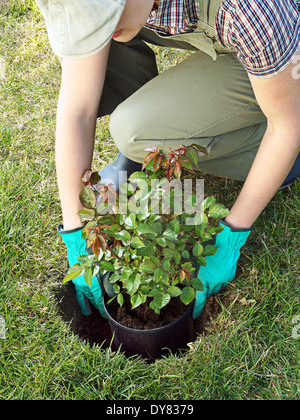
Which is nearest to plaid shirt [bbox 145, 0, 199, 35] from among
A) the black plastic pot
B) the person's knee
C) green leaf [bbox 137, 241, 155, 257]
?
the person's knee

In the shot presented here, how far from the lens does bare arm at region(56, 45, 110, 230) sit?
1656 mm

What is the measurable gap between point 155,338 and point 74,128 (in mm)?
787

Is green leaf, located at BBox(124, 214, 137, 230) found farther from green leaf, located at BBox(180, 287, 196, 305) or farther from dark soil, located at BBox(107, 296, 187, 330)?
dark soil, located at BBox(107, 296, 187, 330)

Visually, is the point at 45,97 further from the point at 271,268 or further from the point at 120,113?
the point at 271,268

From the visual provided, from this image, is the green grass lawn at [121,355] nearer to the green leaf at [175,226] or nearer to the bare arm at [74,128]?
the bare arm at [74,128]

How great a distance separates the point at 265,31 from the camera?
1.27 m

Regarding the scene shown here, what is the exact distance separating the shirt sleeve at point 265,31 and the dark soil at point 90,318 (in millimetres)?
882

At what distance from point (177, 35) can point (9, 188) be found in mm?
1046

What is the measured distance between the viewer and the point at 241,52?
1.35 m

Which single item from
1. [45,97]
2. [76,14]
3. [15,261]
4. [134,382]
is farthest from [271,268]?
[45,97]

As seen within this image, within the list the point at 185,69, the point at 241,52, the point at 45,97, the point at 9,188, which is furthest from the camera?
the point at 45,97

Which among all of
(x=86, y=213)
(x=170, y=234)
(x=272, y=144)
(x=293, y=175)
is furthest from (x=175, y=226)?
(x=293, y=175)

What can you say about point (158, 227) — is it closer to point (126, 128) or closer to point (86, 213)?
point (86, 213)

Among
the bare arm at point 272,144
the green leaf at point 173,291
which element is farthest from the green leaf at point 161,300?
the bare arm at point 272,144
